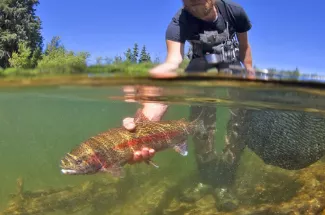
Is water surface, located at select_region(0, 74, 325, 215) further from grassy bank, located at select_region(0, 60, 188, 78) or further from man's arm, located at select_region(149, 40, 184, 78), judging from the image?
man's arm, located at select_region(149, 40, 184, 78)

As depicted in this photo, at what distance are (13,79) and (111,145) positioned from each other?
4.82 meters

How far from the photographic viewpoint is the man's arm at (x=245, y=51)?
23.9 ft

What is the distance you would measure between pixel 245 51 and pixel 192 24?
1.38 m

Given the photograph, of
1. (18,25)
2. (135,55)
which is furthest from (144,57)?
(18,25)

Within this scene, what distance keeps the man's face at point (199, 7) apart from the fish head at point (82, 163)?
2.99 meters

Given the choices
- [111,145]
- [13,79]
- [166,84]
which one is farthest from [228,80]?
[13,79]

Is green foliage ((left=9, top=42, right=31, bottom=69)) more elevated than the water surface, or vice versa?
green foliage ((left=9, top=42, right=31, bottom=69))

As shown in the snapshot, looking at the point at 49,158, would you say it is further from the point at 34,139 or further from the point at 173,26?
the point at 173,26

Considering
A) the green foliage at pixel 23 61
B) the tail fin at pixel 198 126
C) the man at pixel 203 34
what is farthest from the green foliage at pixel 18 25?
the man at pixel 203 34

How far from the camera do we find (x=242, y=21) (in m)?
6.96

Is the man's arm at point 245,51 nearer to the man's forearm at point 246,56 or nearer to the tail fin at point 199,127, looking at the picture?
the man's forearm at point 246,56

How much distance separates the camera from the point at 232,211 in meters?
9.09

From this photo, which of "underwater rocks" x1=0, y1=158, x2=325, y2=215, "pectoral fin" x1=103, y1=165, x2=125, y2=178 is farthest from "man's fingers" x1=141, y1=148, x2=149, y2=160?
"underwater rocks" x1=0, y1=158, x2=325, y2=215

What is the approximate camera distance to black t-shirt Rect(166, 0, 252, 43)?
6.68 metres
